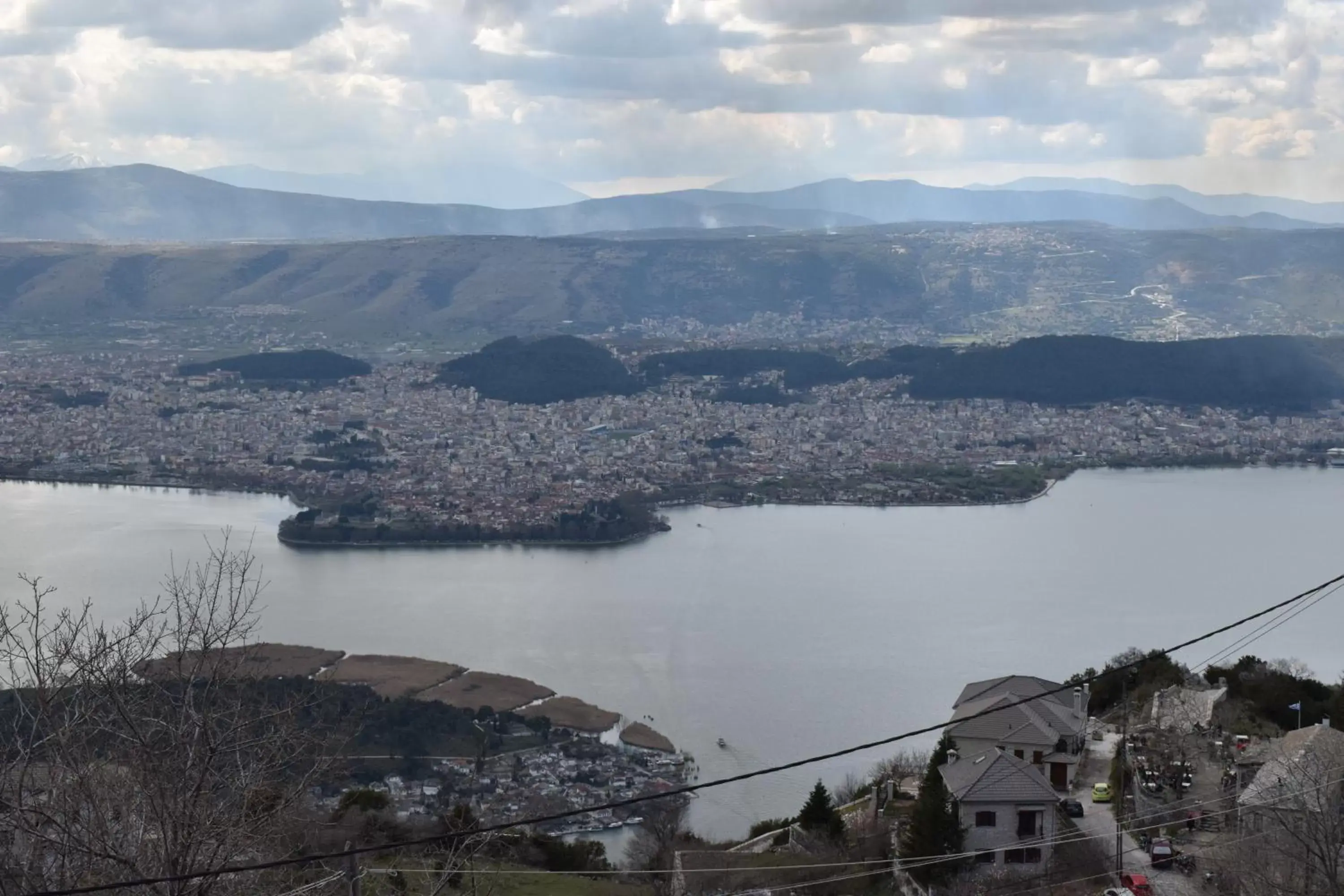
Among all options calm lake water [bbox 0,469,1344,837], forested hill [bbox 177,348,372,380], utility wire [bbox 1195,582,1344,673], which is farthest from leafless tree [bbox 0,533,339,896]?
forested hill [bbox 177,348,372,380]

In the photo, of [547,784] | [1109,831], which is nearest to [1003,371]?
[547,784]

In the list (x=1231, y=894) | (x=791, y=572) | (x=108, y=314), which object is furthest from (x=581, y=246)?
(x=1231, y=894)

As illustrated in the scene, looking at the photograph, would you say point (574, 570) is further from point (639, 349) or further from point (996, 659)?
point (639, 349)

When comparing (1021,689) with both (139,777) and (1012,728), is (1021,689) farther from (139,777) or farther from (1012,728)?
(139,777)

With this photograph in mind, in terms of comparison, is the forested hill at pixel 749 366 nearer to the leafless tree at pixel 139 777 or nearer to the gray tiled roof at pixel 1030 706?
the gray tiled roof at pixel 1030 706

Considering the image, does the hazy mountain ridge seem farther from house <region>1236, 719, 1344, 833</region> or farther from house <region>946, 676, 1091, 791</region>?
house <region>1236, 719, 1344, 833</region>

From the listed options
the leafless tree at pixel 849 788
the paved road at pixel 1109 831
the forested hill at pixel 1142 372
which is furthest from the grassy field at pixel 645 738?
the forested hill at pixel 1142 372
